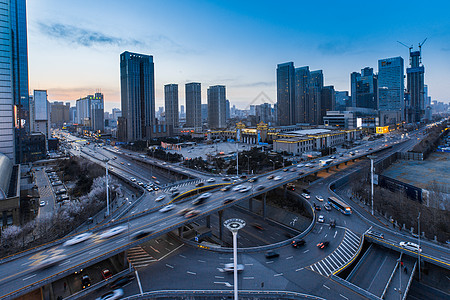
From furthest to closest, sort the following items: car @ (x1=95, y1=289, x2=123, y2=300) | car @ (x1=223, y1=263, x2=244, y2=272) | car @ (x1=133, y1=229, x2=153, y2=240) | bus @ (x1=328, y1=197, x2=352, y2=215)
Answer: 1. bus @ (x1=328, y1=197, x2=352, y2=215)
2. car @ (x1=133, y1=229, x2=153, y2=240)
3. car @ (x1=223, y1=263, x2=244, y2=272)
4. car @ (x1=95, y1=289, x2=123, y2=300)

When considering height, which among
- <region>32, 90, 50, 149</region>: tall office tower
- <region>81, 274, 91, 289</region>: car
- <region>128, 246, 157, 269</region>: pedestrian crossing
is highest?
<region>32, 90, 50, 149</region>: tall office tower

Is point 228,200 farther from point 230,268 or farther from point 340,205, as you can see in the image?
point 340,205

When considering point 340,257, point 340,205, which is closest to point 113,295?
point 340,257

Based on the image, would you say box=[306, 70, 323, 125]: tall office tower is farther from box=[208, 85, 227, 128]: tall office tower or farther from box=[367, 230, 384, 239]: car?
box=[367, 230, 384, 239]: car

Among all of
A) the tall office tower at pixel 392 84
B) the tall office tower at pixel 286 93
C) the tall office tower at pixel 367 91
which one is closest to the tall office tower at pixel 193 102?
the tall office tower at pixel 286 93

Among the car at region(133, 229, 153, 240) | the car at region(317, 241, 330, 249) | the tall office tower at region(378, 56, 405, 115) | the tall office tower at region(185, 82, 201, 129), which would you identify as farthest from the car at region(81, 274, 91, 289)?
the tall office tower at region(378, 56, 405, 115)

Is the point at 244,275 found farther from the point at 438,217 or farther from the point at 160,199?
the point at 438,217

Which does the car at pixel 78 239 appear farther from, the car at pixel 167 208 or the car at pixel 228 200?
the car at pixel 228 200
